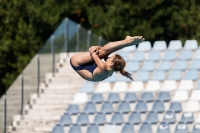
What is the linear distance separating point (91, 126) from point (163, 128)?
5.68ft

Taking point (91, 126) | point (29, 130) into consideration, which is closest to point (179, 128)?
point (91, 126)


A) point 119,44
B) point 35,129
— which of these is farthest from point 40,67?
point 119,44

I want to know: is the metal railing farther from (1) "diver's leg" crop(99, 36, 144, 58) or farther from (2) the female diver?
(1) "diver's leg" crop(99, 36, 144, 58)

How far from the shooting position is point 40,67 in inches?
1072

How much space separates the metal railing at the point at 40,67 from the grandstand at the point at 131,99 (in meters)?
0.29

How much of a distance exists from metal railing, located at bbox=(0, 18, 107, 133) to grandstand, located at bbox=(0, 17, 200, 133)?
11.3 inches

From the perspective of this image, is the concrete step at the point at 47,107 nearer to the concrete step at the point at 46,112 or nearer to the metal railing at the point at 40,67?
the concrete step at the point at 46,112

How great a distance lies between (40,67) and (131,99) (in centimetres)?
249

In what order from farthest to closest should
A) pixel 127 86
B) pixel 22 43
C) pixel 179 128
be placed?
pixel 22 43 → pixel 127 86 → pixel 179 128

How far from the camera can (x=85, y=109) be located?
26.5 meters

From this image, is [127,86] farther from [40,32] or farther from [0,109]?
[40,32]

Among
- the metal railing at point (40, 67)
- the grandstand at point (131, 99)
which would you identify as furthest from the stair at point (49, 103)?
the metal railing at point (40, 67)

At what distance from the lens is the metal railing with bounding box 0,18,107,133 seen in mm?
25844

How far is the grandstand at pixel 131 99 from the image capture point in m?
25.8
